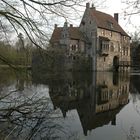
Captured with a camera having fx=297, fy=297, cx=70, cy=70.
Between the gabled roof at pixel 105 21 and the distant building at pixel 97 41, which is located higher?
the gabled roof at pixel 105 21

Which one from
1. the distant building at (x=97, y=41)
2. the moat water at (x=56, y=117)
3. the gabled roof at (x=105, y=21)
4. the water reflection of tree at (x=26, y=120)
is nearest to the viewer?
the water reflection of tree at (x=26, y=120)

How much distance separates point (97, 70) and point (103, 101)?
113 ft

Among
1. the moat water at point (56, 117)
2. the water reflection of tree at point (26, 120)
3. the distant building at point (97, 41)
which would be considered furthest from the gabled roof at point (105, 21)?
the water reflection of tree at point (26, 120)

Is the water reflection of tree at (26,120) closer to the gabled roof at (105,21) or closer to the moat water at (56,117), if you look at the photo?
the moat water at (56,117)

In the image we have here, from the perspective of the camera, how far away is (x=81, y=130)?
38.9 ft

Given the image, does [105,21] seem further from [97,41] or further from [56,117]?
→ [56,117]

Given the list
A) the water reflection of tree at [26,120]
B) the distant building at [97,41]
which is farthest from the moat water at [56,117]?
the distant building at [97,41]

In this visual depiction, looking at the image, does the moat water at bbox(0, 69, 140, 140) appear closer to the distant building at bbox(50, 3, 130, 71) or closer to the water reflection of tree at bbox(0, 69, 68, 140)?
the water reflection of tree at bbox(0, 69, 68, 140)

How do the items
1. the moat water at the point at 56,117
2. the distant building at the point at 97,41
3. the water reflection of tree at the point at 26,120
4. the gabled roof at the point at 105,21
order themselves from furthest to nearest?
1. the gabled roof at the point at 105,21
2. the distant building at the point at 97,41
3. the moat water at the point at 56,117
4. the water reflection of tree at the point at 26,120

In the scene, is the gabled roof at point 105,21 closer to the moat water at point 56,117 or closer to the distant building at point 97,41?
the distant building at point 97,41

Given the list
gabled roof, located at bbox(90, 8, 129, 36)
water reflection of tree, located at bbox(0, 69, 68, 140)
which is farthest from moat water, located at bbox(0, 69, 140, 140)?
gabled roof, located at bbox(90, 8, 129, 36)

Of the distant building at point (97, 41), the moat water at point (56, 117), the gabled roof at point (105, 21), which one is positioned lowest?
the moat water at point (56, 117)

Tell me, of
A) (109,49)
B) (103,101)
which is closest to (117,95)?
(103,101)

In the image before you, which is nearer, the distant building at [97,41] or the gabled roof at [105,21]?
the distant building at [97,41]
